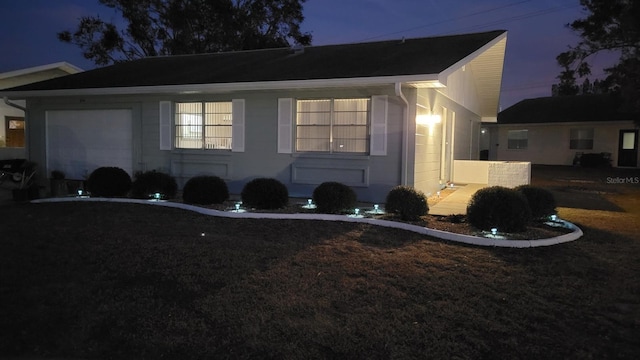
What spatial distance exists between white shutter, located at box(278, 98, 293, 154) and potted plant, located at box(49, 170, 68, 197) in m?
6.22

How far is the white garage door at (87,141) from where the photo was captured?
12.4 meters

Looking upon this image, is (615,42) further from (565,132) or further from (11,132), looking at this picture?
(11,132)

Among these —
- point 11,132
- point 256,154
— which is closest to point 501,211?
point 256,154

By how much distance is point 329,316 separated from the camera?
4023 mm

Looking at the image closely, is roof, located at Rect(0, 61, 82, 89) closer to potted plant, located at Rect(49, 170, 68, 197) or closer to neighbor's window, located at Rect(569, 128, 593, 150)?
potted plant, located at Rect(49, 170, 68, 197)

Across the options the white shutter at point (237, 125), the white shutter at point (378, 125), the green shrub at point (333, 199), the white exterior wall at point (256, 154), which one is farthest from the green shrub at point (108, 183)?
the white shutter at point (378, 125)

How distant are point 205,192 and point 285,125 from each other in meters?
2.44

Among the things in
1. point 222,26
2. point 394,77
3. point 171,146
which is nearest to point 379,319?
point 394,77

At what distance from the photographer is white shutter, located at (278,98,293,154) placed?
1055cm

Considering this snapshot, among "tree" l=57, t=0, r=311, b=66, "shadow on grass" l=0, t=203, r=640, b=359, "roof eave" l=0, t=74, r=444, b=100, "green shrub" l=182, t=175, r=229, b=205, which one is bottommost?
"shadow on grass" l=0, t=203, r=640, b=359

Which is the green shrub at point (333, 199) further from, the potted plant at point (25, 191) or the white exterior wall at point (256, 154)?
the potted plant at point (25, 191)

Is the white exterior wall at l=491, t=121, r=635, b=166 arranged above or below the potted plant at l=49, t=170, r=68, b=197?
above

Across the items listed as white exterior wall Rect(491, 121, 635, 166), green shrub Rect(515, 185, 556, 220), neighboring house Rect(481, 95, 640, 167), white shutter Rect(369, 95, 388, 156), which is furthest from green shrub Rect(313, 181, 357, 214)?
white exterior wall Rect(491, 121, 635, 166)

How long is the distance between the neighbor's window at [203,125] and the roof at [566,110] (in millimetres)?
21621
